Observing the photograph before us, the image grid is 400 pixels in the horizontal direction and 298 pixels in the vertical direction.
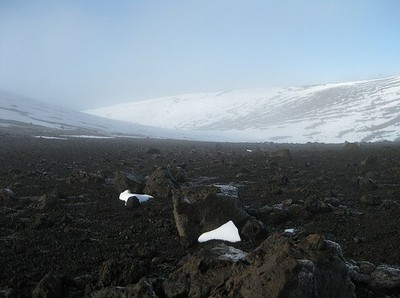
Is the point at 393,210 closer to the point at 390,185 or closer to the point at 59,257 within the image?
the point at 390,185

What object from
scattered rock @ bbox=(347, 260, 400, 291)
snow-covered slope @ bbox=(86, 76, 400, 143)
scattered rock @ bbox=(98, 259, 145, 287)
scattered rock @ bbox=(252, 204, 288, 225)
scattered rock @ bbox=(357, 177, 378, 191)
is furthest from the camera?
snow-covered slope @ bbox=(86, 76, 400, 143)

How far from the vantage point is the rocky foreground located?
4844 mm

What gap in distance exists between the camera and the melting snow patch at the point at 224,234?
812cm

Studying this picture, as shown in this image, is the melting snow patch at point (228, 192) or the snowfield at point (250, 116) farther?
the snowfield at point (250, 116)

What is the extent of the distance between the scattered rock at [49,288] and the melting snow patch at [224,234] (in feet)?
10.9

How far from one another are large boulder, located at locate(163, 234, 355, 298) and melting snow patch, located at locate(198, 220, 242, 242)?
2.55 metres

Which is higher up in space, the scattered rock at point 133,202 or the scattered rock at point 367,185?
the scattered rock at point 367,185

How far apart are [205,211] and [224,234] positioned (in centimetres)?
64

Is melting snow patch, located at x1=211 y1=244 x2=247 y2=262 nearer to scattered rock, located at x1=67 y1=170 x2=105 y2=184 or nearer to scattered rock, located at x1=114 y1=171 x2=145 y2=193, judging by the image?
scattered rock, located at x1=114 y1=171 x2=145 y2=193

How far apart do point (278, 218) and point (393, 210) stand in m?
3.42

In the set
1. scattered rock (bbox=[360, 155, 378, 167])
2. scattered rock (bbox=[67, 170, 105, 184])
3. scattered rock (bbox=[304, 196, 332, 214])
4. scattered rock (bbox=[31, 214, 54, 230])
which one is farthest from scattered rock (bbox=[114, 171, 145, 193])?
scattered rock (bbox=[360, 155, 378, 167])

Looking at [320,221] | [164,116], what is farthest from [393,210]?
[164,116]

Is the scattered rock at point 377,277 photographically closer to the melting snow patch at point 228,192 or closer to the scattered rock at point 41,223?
the melting snow patch at point 228,192

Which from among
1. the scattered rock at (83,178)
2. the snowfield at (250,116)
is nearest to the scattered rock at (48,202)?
the scattered rock at (83,178)
